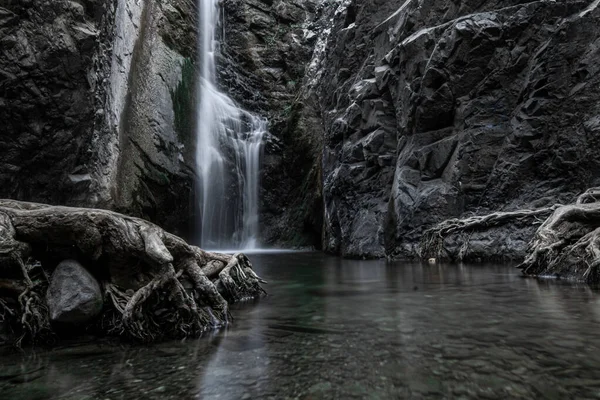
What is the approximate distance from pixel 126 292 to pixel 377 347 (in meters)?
3.25

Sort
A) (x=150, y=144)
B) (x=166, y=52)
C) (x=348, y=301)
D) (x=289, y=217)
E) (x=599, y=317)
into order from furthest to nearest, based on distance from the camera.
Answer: (x=289, y=217)
(x=166, y=52)
(x=150, y=144)
(x=348, y=301)
(x=599, y=317)

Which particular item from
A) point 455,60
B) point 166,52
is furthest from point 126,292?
point 166,52

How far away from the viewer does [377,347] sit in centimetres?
397

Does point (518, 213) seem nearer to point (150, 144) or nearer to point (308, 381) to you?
point (308, 381)

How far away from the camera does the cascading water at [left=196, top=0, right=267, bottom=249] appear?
27.3 m

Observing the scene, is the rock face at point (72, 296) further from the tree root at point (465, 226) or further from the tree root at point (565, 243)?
the tree root at point (465, 226)

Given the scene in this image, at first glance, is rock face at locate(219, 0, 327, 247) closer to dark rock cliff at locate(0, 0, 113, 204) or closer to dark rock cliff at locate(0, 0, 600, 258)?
dark rock cliff at locate(0, 0, 600, 258)

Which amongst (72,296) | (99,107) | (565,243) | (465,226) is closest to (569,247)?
(565,243)

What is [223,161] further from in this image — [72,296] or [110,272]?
[72,296]

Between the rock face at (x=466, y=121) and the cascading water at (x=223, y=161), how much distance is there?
9.64 metres

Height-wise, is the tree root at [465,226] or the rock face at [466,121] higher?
the rock face at [466,121]

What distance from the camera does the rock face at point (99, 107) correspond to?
14.9m

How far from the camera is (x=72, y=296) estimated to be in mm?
4645

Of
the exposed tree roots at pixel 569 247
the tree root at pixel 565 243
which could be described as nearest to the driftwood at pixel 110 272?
the exposed tree roots at pixel 569 247
